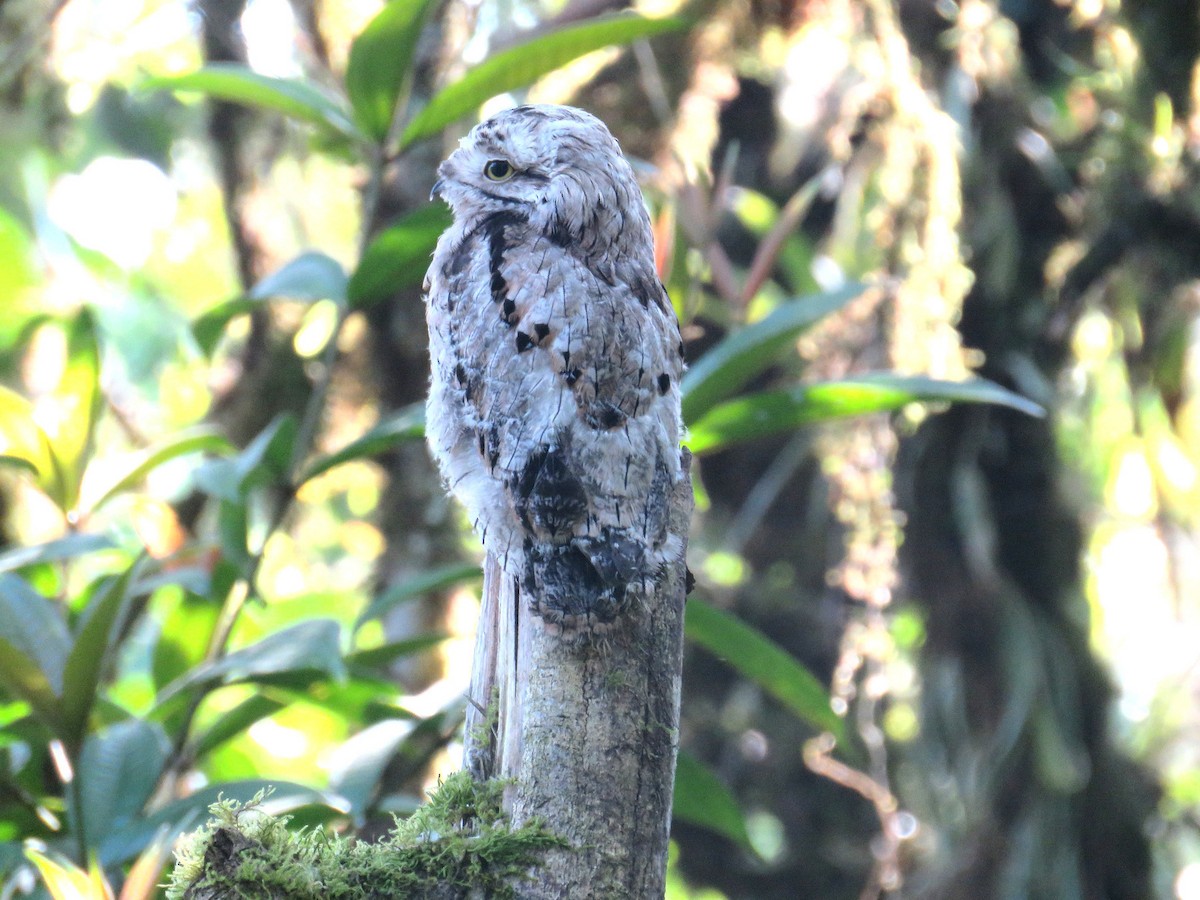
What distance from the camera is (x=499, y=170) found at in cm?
199

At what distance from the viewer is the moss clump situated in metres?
1.48

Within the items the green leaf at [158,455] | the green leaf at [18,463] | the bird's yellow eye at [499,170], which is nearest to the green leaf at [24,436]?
the green leaf at [18,463]

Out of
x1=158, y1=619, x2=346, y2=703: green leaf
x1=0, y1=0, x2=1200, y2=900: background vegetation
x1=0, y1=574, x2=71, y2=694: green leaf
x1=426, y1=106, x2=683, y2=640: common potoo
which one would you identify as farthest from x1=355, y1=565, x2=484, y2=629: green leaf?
x1=426, y1=106, x2=683, y2=640: common potoo

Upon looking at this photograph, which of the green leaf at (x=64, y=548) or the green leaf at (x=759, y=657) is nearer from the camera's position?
the green leaf at (x=64, y=548)

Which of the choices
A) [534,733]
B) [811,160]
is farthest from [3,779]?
[811,160]

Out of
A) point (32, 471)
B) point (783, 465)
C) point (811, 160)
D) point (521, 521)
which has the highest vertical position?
point (811, 160)

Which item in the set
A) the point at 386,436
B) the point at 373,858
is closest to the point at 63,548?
the point at 386,436

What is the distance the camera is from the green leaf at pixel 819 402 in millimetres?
2535

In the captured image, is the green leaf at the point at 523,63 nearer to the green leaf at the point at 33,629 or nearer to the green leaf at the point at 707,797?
the green leaf at the point at 33,629

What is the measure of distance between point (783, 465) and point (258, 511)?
2228 millimetres

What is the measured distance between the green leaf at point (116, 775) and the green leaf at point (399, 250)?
114 centimetres

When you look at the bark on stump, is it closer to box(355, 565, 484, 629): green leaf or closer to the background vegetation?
the background vegetation

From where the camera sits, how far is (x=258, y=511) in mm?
4547

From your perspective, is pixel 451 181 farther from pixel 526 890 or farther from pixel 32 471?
pixel 32 471
